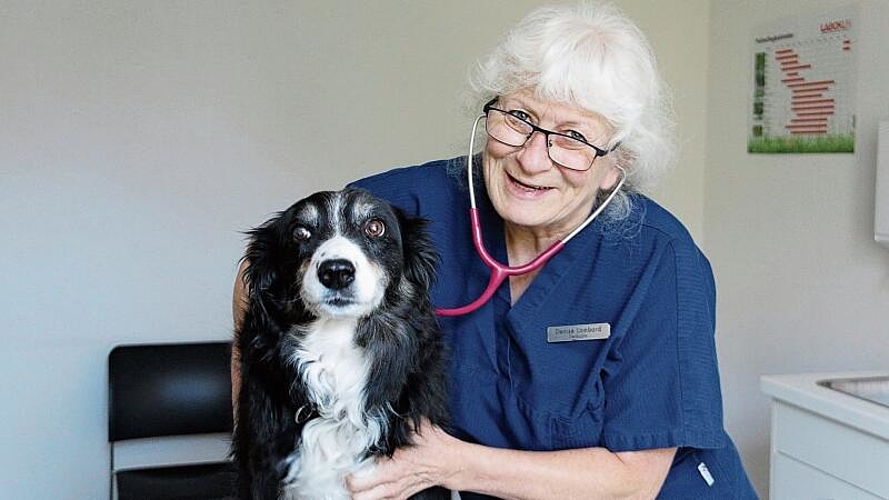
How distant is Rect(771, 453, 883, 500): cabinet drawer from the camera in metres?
2.28

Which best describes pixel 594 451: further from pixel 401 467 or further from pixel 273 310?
pixel 273 310

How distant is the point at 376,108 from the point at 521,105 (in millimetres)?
1645

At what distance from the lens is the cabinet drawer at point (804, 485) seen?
228 cm

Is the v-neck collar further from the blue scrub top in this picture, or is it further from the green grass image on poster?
the green grass image on poster

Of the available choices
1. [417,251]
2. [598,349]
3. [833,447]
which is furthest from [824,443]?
[417,251]

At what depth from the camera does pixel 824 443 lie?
7.72 ft

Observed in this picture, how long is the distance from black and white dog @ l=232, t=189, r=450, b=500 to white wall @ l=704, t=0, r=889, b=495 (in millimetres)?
1646

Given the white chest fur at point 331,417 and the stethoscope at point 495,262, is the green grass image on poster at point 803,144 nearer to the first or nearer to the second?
the stethoscope at point 495,262

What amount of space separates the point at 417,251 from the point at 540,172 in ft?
0.77

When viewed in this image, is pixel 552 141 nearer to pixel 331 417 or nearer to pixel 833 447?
pixel 331 417

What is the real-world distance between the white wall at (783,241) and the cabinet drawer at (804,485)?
0.50 m

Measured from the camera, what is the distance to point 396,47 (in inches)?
132

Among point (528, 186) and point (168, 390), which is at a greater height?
point (528, 186)

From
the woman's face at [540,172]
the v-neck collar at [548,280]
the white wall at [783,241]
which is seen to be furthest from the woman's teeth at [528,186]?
the white wall at [783,241]
